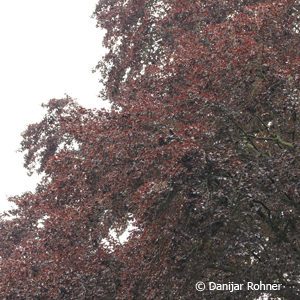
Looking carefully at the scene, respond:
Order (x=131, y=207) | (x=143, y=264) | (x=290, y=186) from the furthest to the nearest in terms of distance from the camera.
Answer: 1. (x=131, y=207)
2. (x=143, y=264)
3. (x=290, y=186)

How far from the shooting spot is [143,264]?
645cm

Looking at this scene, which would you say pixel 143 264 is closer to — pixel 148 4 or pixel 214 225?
pixel 214 225

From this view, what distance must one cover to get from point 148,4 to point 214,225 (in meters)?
10.4

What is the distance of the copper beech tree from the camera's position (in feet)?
19.1

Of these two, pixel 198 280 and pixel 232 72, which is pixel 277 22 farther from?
pixel 198 280

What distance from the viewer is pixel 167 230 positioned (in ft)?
19.9

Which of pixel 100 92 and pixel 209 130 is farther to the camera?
pixel 100 92

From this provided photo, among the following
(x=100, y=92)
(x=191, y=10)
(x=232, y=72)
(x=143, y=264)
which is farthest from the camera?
(x=100, y=92)

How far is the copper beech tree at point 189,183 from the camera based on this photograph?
5812mm

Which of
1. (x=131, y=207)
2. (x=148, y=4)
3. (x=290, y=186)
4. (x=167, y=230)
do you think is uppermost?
(x=148, y=4)

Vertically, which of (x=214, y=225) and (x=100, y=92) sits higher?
(x=100, y=92)

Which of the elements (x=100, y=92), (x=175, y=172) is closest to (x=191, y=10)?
(x=100, y=92)

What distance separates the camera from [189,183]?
5.91 metres

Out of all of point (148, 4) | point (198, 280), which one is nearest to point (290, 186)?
point (198, 280)
